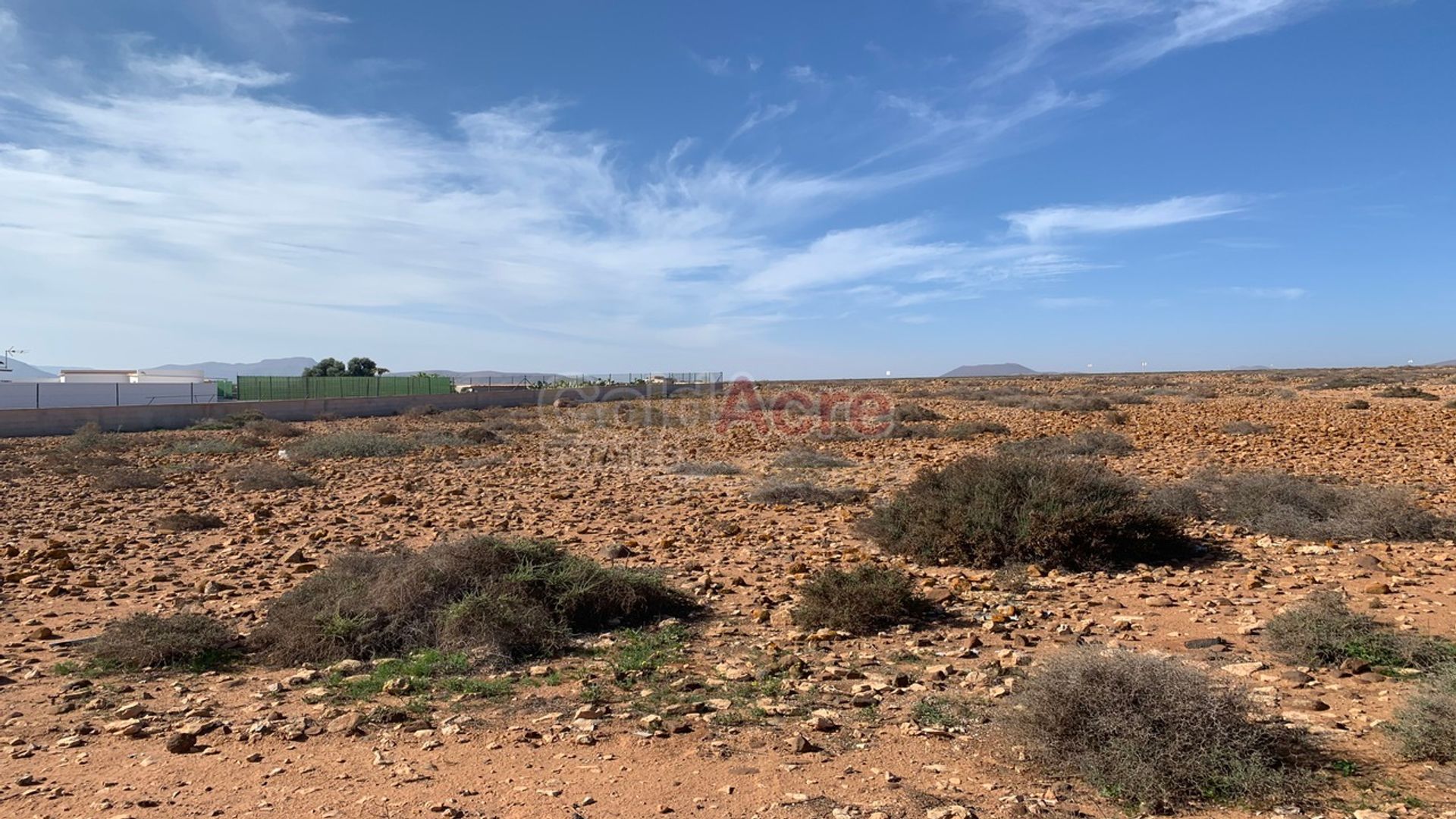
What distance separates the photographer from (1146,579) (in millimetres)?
7426

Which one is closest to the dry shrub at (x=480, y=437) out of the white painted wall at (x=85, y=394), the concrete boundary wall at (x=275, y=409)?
the concrete boundary wall at (x=275, y=409)

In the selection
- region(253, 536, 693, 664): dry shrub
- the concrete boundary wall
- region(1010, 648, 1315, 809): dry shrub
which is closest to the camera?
region(1010, 648, 1315, 809): dry shrub

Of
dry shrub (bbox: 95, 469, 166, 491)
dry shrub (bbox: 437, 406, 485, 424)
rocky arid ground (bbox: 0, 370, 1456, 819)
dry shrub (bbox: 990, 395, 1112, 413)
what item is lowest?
rocky arid ground (bbox: 0, 370, 1456, 819)

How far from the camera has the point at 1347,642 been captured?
521 cm

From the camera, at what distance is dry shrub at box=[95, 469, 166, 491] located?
14841 millimetres

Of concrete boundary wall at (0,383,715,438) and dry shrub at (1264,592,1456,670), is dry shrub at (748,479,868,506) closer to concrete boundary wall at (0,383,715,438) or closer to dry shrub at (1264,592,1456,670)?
dry shrub at (1264,592,1456,670)

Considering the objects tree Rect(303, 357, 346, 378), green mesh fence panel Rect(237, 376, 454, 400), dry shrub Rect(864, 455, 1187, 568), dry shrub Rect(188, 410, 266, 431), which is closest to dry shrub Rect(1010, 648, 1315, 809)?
dry shrub Rect(864, 455, 1187, 568)

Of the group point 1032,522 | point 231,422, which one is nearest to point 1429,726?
point 1032,522

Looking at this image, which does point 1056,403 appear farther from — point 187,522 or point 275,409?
point 275,409

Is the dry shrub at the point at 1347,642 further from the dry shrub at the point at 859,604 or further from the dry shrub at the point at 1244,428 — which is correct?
the dry shrub at the point at 1244,428

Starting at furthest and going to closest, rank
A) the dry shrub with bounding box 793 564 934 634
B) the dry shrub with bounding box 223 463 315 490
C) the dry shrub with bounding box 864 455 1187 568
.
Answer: the dry shrub with bounding box 223 463 315 490, the dry shrub with bounding box 864 455 1187 568, the dry shrub with bounding box 793 564 934 634

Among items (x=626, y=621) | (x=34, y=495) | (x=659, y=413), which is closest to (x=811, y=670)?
(x=626, y=621)

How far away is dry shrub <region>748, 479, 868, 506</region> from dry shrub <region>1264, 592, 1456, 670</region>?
6.72m

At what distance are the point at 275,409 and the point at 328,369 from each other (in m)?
53.4
